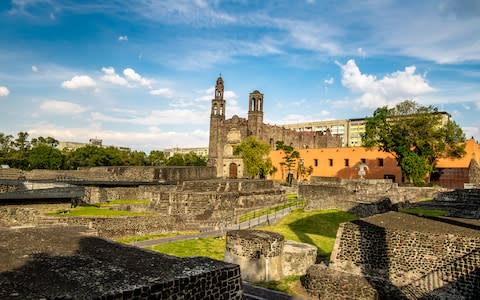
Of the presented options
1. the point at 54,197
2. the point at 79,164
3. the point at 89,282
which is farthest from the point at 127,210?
the point at 79,164

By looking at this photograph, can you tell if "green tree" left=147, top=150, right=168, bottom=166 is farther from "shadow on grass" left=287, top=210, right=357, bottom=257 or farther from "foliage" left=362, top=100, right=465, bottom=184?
"shadow on grass" left=287, top=210, right=357, bottom=257

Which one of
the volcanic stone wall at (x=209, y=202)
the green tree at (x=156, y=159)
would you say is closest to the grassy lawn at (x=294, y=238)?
the volcanic stone wall at (x=209, y=202)

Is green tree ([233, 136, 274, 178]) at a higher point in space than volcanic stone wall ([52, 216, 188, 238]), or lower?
higher

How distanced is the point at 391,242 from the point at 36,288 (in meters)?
9.42

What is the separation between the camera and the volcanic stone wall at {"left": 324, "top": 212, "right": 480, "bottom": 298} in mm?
9219

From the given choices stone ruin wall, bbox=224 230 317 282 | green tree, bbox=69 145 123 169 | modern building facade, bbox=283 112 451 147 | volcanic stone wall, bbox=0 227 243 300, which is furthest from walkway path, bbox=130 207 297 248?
modern building facade, bbox=283 112 451 147

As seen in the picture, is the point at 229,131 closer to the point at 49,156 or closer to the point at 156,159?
the point at 156,159

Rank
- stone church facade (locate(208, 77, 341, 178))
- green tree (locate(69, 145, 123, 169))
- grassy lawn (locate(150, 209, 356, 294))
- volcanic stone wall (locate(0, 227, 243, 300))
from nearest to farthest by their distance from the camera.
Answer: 1. volcanic stone wall (locate(0, 227, 243, 300))
2. grassy lawn (locate(150, 209, 356, 294))
3. green tree (locate(69, 145, 123, 169))
4. stone church facade (locate(208, 77, 341, 178))

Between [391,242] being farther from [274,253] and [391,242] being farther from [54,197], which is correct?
[54,197]

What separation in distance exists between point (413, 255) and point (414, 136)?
2594 centimetres

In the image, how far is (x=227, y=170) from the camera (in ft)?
184

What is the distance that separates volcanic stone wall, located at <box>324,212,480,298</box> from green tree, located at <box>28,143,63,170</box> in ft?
145

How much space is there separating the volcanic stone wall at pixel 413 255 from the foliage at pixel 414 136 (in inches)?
918

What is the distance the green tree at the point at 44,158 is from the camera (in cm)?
4547
